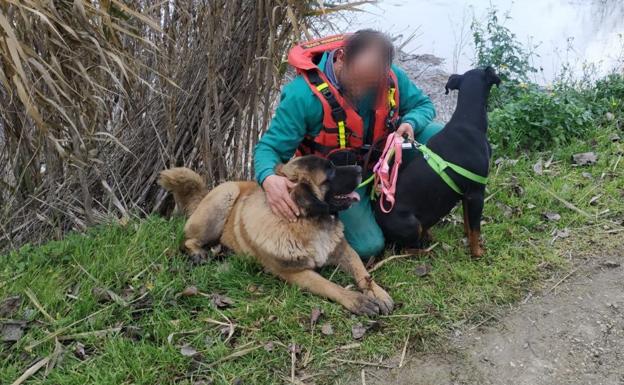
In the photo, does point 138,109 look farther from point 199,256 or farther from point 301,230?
point 301,230

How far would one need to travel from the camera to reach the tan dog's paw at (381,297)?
315 centimetres

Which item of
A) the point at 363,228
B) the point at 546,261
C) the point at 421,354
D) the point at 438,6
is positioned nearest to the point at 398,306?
the point at 421,354

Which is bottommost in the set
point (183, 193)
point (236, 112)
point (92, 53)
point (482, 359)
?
point (482, 359)

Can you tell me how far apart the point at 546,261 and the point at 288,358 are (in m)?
1.86

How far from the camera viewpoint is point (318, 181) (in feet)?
10.8

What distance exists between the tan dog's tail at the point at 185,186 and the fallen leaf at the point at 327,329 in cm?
150

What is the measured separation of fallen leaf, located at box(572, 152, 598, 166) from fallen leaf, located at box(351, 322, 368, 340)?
2870 millimetres

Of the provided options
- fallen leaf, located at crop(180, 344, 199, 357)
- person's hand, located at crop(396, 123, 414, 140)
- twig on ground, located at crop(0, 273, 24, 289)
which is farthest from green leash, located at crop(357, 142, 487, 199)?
twig on ground, located at crop(0, 273, 24, 289)

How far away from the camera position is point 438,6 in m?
11.5

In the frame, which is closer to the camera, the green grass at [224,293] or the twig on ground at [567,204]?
the green grass at [224,293]

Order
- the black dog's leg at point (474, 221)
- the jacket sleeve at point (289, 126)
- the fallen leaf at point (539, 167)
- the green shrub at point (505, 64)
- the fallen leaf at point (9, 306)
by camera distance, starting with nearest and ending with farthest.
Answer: the fallen leaf at point (9, 306) < the jacket sleeve at point (289, 126) < the black dog's leg at point (474, 221) < the fallen leaf at point (539, 167) < the green shrub at point (505, 64)

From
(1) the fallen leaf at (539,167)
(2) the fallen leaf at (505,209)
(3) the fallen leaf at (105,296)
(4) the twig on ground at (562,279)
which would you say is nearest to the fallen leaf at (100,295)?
(3) the fallen leaf at (105,296)

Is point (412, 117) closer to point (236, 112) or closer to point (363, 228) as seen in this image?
point (363, 228)

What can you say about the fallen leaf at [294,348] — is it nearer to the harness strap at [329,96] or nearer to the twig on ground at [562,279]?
the harness strap at [329,96]
